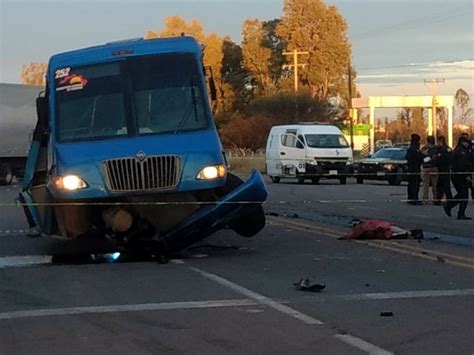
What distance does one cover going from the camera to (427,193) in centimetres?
2600

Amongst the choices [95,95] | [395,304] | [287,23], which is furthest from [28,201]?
[287,23]

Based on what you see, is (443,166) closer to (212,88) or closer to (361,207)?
(361,207)

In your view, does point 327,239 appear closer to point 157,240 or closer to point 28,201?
point 157,240

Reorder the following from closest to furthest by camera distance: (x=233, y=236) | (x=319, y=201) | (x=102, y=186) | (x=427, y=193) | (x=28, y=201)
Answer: (x=102, y=186)
(x=28, y=201)
(x=233, y=236)
(x=427, y=193)
(x=319, y=201)

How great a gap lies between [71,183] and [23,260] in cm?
164

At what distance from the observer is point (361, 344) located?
8086 millimetres

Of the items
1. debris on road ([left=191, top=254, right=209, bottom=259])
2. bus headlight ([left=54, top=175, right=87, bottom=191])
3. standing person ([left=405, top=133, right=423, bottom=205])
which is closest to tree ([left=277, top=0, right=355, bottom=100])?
standing person ([left=405, top=133, right=423, bottom=205])

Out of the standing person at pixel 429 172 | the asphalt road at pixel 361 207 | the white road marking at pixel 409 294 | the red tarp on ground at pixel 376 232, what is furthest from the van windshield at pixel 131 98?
the standing person at pixel 429 172

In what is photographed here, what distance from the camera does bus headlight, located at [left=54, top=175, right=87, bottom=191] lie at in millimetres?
13758

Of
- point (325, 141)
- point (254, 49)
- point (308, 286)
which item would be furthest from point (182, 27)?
point (308, 286)

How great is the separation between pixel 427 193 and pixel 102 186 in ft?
45.9

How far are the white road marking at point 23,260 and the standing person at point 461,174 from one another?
9.65 meters

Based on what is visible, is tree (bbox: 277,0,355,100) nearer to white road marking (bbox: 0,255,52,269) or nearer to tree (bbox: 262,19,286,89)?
tree (bbox: 262,19,286,89)

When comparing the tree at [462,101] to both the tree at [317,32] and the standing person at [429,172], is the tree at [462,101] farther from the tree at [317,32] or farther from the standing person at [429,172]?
the standing person at [429,172]
